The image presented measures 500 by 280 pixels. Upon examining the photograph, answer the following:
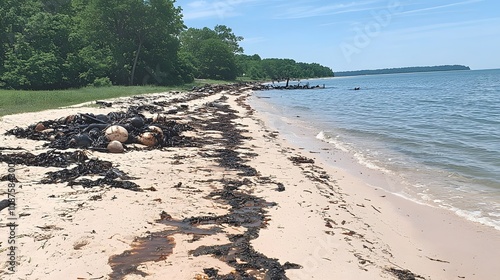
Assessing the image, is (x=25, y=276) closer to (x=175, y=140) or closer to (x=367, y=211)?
(x=367, y=211)

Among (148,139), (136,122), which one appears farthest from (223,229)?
(136,122)

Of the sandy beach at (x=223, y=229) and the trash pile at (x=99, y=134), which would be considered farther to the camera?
the trash pile at (x=99, y=134)

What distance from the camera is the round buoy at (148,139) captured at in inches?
405

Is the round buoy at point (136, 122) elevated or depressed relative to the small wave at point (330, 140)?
elevated

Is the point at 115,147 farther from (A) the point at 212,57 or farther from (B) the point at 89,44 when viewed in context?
(A) the point at 212,57

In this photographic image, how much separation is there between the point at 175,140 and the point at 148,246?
23.6ft

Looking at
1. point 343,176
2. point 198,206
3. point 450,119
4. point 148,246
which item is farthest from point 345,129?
point 148,246

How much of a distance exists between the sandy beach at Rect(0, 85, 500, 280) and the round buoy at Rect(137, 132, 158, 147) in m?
1.45

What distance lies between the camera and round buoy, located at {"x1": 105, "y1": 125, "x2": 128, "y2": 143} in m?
9.81

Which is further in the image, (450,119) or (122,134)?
(450,119)

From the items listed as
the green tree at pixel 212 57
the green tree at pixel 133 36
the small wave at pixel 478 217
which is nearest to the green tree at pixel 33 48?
the green tree at pixel 133 36

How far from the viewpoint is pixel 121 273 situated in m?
3.68

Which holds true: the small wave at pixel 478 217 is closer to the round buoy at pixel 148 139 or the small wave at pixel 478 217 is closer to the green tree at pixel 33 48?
the round buoy at pixel 148 139

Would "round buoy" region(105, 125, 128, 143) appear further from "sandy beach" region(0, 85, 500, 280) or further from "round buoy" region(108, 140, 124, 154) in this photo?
"sandy beach" region(0, 85, 500, 280)
